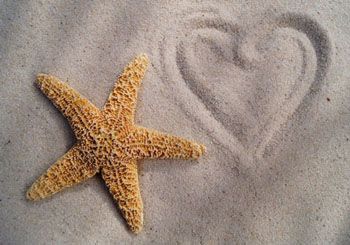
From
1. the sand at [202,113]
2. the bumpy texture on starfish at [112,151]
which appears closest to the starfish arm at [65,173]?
the bumpy texture on starfish at [112,151]

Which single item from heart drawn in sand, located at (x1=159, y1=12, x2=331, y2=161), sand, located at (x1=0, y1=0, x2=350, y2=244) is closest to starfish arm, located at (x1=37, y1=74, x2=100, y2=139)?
sand, located at (x1=0, y1=0, x2=350, y2=244)

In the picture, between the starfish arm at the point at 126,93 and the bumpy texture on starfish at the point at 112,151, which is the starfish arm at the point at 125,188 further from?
the starfish arm at the point at 126,93

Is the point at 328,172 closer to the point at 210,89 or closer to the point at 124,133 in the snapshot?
the point at 210,89

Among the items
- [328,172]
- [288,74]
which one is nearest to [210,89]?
[288,74]

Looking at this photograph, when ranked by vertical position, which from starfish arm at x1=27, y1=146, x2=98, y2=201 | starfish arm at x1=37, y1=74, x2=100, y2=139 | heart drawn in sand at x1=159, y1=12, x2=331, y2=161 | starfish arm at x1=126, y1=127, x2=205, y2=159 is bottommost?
starfish arm at x1=27, y1=146, x2=98, y2=201

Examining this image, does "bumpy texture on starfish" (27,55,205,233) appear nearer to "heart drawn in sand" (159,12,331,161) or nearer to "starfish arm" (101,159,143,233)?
"starfish arm" (101,159,143,233)
